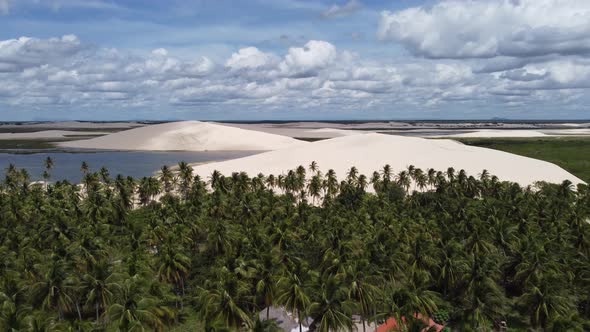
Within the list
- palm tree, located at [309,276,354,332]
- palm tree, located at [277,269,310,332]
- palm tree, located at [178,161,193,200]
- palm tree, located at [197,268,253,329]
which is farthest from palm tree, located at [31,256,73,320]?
palm tree, located at [178,161,193,200]

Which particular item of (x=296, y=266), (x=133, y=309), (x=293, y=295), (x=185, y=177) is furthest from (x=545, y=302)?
(x=185, y=177)

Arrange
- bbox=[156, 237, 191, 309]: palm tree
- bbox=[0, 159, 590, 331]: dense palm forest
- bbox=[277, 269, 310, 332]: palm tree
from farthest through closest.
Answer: bbox=[156, 237, 191, 309]: palm tree
bbox=[277, 269, 310, 332]: palm tree
bbox=[0, 159, 590, 331]: dense palm forest

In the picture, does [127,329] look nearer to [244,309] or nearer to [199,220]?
[244,309]

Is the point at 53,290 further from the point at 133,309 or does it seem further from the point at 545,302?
the point at 545,302

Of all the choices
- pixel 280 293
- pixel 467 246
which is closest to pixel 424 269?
pixel 467 246

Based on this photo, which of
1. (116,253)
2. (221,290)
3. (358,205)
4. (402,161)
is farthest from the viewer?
(402,161)

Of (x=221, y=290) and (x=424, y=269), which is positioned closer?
(x=221, y=290)

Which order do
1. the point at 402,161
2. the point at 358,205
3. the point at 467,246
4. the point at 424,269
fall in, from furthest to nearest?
the point at 402,161, the point at 358,205, the point at 467,246, the point at 424,269

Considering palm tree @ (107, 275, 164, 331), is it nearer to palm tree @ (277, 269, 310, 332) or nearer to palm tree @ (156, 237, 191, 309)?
palm tree @ (156, 237, 191, 309)
